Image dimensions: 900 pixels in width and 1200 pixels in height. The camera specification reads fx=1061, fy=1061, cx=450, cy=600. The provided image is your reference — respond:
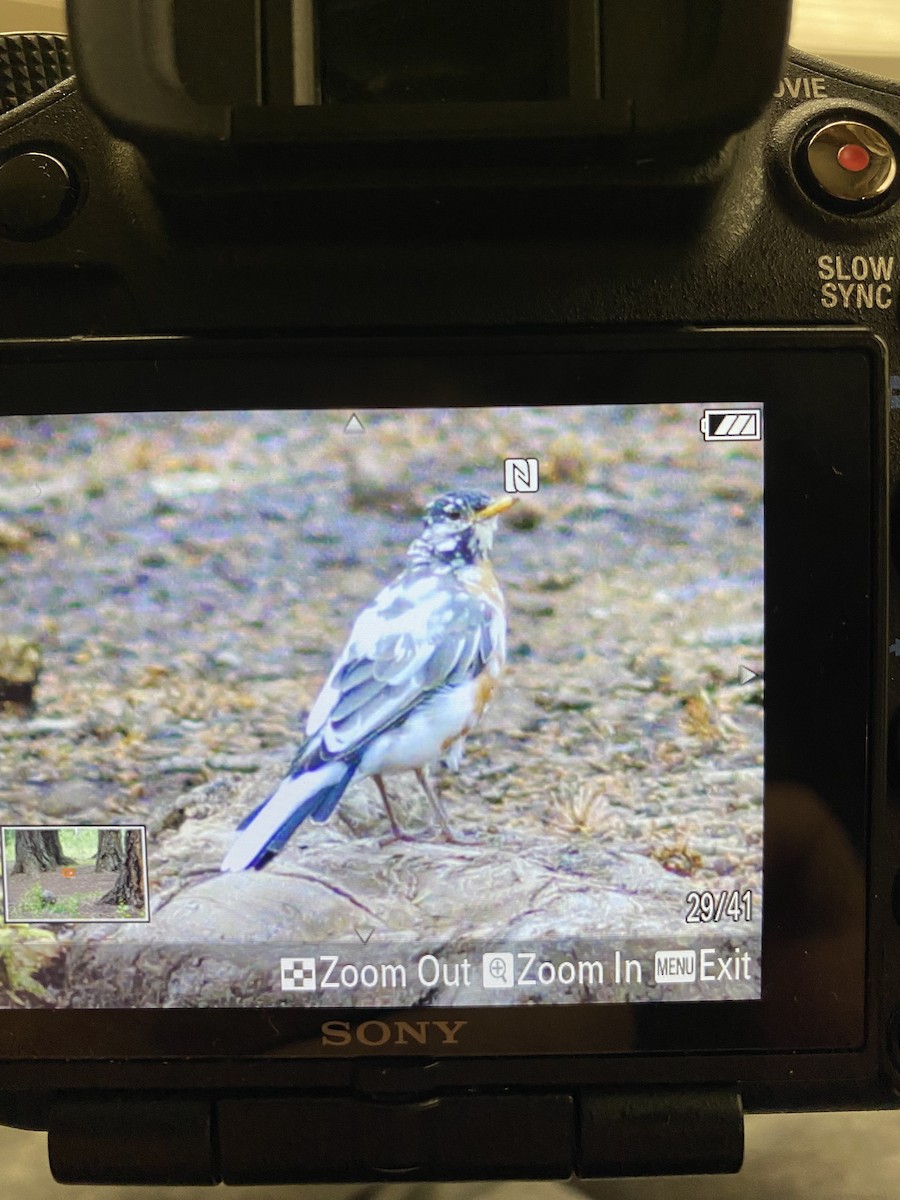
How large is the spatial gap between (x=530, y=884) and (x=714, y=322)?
246mm

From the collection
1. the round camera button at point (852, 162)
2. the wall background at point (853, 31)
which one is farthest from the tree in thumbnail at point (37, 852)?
the wall background at point (853, 31)

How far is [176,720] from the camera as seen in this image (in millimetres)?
436

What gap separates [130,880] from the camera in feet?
1.45

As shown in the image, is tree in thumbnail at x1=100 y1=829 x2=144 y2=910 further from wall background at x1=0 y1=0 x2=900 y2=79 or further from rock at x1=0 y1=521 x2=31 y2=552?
wall background at x1=0 y1=0 x2=900 y2=79

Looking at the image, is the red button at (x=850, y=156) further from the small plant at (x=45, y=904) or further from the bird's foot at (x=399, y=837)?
the small plant at (x=45, y=904)

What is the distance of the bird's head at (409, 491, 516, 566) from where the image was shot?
16.8 inches

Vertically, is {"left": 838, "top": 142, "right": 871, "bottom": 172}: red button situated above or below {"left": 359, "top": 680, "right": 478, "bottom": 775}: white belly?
above

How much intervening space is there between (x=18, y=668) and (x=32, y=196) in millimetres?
196

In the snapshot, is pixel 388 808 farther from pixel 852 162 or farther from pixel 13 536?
pixel 852 162

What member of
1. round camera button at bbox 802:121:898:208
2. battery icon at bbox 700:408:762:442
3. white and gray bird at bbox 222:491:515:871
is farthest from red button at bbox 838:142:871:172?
white and gray bird at bbox 222:491:515:871

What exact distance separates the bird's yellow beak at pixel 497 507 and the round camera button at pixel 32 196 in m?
0.22

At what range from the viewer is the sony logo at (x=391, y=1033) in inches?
17.8

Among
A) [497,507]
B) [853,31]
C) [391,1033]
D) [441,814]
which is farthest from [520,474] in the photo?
[853,31]

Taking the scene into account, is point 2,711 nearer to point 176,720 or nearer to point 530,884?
point 176,720
